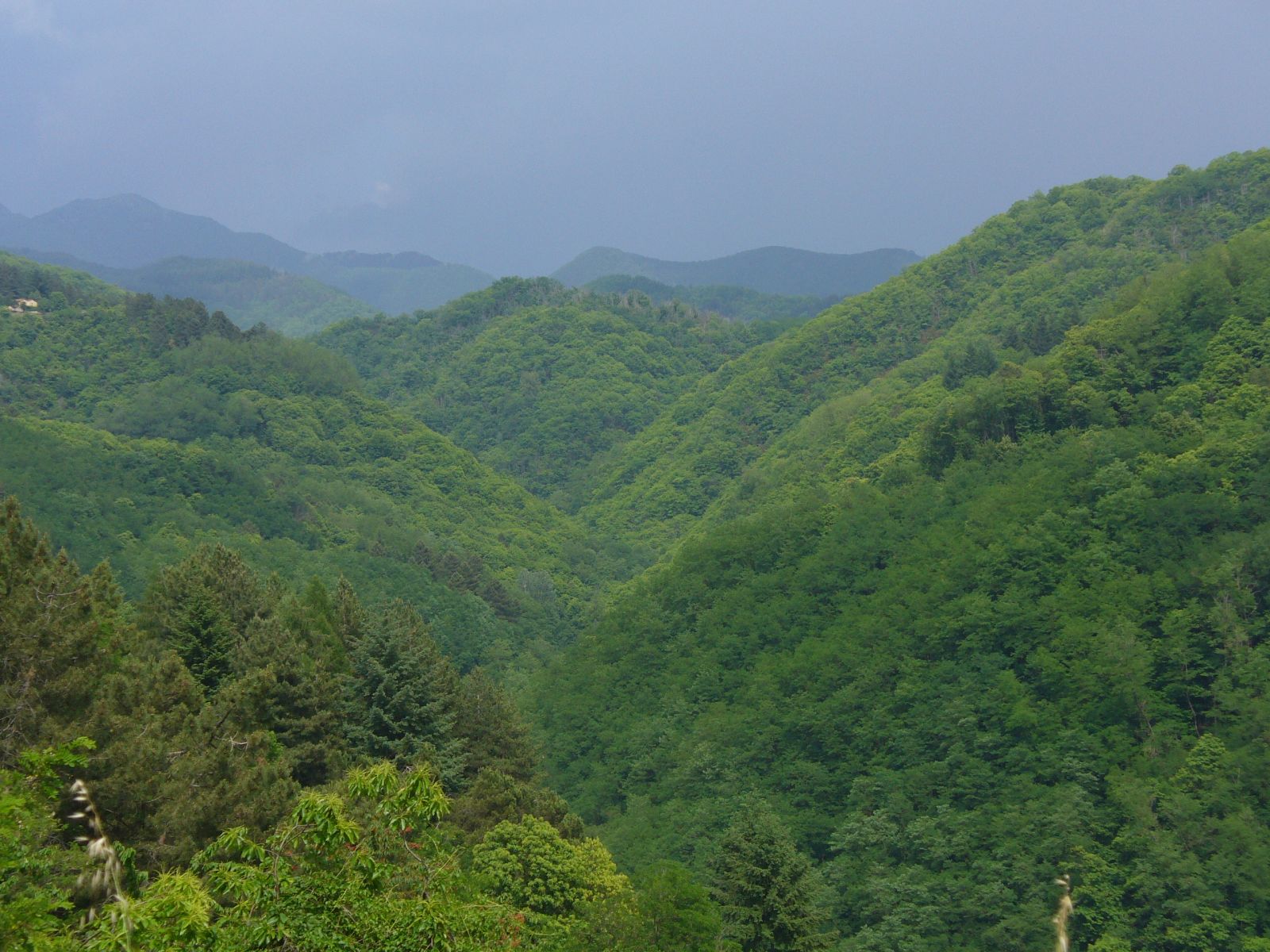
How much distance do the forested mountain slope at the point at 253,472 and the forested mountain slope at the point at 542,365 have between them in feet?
71.6

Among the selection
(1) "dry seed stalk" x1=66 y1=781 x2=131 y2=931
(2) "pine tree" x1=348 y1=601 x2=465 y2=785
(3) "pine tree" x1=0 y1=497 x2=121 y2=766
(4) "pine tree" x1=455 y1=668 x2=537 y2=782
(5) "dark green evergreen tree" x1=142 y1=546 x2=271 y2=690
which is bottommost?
(4) "pine tree" x1=455 y1=668 x2=537 y2=782

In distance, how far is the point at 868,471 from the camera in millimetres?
54938

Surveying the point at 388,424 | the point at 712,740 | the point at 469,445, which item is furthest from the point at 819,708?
the point at 469,445

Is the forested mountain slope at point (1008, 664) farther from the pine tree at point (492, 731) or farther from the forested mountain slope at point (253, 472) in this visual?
the forested mountain slope at point (253, 472)

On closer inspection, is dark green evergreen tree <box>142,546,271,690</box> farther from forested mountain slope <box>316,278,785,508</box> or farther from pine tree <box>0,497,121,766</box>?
forested mountain slope <box>316,278,785,508</box>

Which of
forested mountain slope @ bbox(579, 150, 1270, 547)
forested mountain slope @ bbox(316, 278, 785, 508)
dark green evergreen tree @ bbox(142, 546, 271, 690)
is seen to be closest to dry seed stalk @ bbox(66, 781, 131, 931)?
dark green evergreen tree @ bbox(142, 546, 271, 690)

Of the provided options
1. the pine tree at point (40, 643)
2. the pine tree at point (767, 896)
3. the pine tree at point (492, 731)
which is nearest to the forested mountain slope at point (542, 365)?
the pine tree at point (492, 731)

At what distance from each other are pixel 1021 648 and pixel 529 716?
21.6 metres

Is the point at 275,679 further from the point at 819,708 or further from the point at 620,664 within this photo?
the point at 620,664

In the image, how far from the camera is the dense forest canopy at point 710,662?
14914mm

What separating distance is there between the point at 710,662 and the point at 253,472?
38.9 m

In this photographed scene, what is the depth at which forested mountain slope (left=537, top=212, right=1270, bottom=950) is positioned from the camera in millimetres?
27578

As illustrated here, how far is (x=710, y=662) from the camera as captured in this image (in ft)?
145

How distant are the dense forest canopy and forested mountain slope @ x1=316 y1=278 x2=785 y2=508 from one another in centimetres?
3044
